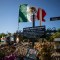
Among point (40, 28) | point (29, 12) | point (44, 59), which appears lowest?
point (44, 59)

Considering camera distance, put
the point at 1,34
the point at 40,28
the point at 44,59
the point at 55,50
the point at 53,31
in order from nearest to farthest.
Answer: the point at 44,59
the point at 55,50
the point at 40,28
the point at 53,31
the point at 1,34

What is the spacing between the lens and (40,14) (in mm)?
24844

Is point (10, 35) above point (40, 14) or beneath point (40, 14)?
beneath

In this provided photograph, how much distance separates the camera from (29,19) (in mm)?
23359

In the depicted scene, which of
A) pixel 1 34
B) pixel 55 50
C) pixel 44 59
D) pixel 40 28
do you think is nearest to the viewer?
pixel 44 59

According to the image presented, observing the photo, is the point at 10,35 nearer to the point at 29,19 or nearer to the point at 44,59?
the point at 29,19

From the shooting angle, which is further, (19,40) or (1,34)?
(1,34)

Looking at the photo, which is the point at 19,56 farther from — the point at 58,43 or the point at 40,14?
the point at 40,14

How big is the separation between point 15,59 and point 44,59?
251 centimetres

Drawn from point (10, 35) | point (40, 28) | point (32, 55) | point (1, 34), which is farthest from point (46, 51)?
point (1, 34)

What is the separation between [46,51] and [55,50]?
108 cm

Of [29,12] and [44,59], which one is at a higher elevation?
[29,12]

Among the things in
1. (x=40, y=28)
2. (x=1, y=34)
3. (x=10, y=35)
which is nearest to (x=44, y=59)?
(x=40, y=28)

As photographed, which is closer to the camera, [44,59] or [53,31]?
[44,59]
